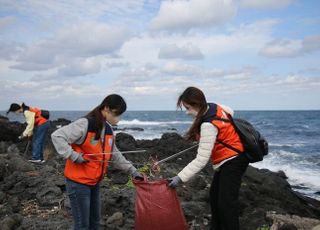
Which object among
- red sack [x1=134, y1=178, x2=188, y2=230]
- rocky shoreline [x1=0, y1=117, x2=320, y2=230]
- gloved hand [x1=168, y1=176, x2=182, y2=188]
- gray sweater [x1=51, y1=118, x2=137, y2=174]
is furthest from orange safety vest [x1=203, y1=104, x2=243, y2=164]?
rocky shoreline [x1=0, y1=117, x2=320, y2=230]

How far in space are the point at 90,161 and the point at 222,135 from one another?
1.28 m

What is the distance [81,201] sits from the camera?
154 inches


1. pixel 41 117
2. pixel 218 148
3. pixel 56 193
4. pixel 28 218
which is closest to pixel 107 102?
pixel 218 148

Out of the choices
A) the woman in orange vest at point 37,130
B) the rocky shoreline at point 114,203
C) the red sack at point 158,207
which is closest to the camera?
the red sack at point 158,207

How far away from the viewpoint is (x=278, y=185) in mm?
11289

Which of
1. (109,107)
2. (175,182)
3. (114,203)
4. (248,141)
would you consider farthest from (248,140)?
(114,203)

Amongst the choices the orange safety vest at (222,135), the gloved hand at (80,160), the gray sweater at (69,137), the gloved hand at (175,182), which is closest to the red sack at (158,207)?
the gloved hand at (175,182)

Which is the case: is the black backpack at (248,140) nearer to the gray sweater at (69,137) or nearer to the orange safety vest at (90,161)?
the orange safety vest at (90,161)

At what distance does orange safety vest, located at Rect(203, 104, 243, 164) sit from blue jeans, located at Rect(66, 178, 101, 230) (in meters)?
1.24

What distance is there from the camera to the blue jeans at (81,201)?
153 inches

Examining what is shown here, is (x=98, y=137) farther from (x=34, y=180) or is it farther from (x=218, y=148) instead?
(x=34, y=180)

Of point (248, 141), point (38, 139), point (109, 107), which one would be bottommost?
point (38, 139)

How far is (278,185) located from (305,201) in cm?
92

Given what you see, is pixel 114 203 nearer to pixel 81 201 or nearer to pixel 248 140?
pixel 81 201
